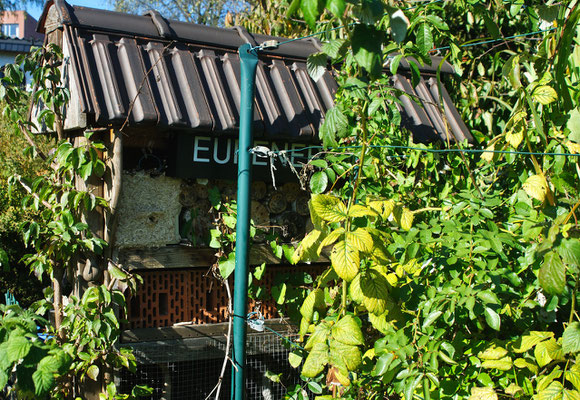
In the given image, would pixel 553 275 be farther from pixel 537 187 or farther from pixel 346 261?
pixel 346 261

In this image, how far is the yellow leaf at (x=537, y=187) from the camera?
2.44m

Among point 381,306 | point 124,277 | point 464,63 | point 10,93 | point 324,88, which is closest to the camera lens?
point 381,306

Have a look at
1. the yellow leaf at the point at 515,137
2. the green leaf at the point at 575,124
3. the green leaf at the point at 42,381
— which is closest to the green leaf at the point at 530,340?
the green leaf at the point at 575,124

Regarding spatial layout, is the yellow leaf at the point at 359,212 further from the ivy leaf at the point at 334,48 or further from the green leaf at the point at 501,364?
the green leaf at the point at 501,364

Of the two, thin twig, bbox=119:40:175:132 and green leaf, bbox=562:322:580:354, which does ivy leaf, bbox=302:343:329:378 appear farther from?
thin twig, bbox=119:40:175:132

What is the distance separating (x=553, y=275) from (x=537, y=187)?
601 millimetres

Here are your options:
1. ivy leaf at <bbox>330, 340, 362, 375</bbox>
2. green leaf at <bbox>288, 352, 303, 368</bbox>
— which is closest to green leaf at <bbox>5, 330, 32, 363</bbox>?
ivy leaf at <bbox>330, 340, 362, 375</bbox>

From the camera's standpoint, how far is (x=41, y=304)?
3.24 m

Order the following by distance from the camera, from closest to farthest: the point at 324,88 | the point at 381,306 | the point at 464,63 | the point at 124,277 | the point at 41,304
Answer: the point at 381,306 → the point at 124,277 → the point at 41,304 → the point at 324,88 → the point at 464,63

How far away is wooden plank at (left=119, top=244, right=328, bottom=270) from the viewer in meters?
3.22

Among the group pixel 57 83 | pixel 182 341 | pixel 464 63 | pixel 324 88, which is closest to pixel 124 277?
pixel 182 341

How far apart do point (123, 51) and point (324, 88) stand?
1.19m

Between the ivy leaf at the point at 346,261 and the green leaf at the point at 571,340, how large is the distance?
2.46ft

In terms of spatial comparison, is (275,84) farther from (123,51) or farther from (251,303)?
(251,303)
